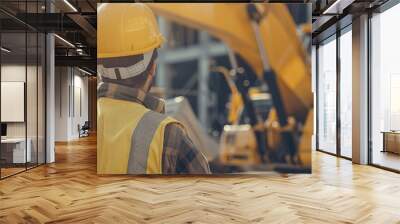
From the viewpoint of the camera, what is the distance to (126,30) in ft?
20.4

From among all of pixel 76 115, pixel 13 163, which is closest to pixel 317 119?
pixel 13 163

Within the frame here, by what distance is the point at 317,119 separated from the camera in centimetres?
1112

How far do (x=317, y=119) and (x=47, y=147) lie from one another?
294 inches

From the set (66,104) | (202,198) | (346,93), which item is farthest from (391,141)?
(66,104)

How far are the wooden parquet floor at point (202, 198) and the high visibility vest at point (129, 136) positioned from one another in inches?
9.3

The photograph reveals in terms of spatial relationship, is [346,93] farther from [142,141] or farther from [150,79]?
[142,141]

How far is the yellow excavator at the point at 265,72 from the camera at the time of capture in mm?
6219

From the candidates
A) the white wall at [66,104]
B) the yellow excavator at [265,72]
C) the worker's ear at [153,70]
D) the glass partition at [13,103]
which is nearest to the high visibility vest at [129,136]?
the worker's ear at [153,70]

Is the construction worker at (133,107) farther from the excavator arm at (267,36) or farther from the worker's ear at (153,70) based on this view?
the excavator arm at (267,36)

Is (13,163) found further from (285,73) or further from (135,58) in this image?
(285,73)

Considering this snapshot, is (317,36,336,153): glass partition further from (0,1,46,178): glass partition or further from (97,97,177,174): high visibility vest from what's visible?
(0,1,46,178): glass partition

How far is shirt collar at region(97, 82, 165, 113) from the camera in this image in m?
6.20

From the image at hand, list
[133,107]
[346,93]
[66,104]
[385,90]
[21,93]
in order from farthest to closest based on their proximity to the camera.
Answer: [66,104] < [346,93] < [385,90] < [21,93] < [133,107]

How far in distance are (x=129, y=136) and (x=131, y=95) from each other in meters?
0.68
